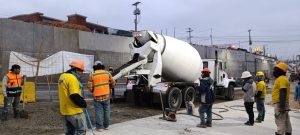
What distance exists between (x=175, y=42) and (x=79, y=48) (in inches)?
381

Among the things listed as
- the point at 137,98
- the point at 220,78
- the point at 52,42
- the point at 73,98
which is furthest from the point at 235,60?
the point at 73,98

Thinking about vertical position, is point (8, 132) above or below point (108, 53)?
below

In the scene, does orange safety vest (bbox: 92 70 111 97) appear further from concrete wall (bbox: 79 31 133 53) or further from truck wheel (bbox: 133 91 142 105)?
concrete wall (bbox: 79 31 133 53)

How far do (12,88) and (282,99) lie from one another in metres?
7.18

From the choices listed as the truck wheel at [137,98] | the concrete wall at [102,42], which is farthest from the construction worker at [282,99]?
the concrete wall at [102,42]

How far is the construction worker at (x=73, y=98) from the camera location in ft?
17.4

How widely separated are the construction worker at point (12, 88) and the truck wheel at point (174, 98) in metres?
5.37

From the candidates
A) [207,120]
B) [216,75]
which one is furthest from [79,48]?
[207,120]

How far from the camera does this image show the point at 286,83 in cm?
680

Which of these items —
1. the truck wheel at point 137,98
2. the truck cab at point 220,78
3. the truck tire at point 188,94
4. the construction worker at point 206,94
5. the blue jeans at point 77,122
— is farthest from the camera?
the truck cab at point 220,78

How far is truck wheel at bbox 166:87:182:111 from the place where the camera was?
12.6 meters

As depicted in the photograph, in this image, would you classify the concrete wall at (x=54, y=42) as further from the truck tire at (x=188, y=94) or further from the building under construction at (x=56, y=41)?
the truck tire at (x=188, y=94)

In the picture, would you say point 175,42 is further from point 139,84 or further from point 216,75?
point 216,75

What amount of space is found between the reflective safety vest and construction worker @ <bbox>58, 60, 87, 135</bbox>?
182 inches
